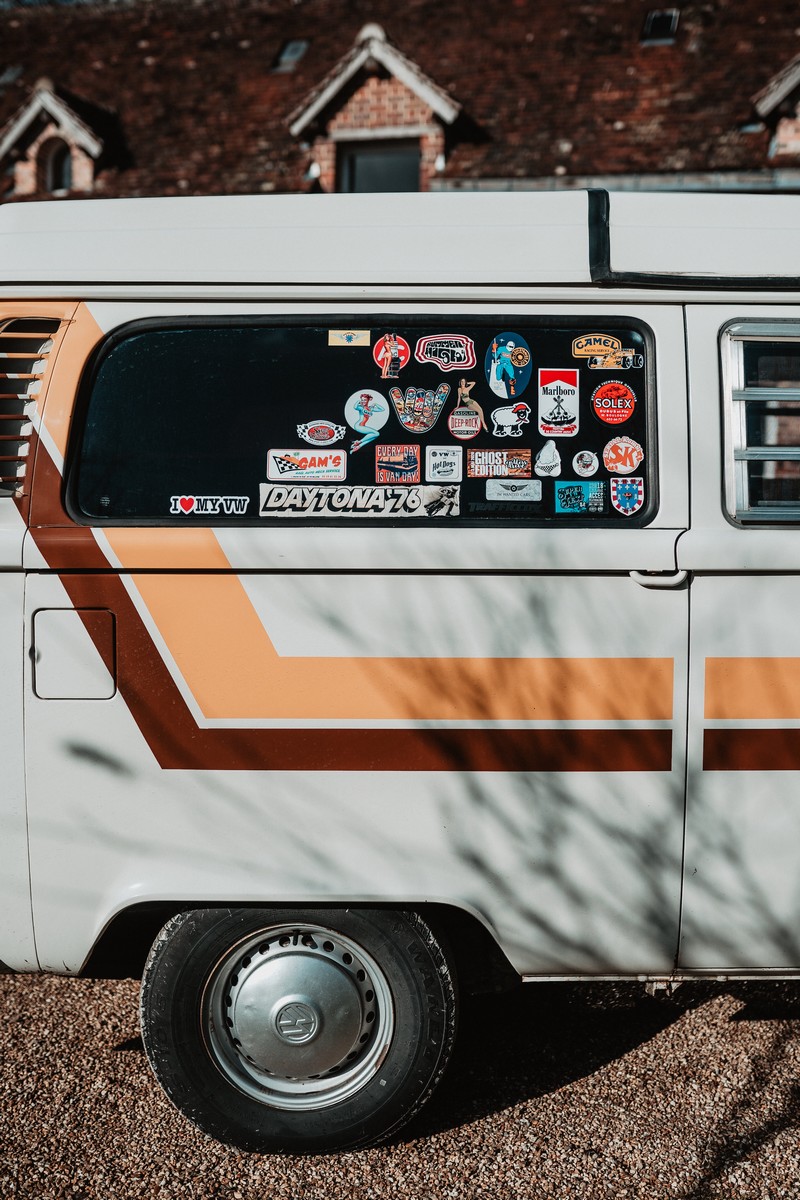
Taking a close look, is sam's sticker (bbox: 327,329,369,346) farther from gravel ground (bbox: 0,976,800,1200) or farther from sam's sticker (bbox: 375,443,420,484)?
gravel ground (bbox: 0,976,800,1200)

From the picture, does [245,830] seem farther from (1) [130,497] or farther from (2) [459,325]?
(2) [459,325]

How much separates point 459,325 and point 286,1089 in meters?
2.36

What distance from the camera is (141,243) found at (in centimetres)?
263

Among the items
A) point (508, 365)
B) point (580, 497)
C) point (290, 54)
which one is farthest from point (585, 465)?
point (290, 54)

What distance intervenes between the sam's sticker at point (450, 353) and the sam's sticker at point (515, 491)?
36cm

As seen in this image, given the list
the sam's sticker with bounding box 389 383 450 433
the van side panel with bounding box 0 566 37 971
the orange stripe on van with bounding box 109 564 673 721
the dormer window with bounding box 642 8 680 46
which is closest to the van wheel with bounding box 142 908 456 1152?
the van side panel with bounding box 0 566 37 971

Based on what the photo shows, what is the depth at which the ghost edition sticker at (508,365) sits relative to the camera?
2.62 metres

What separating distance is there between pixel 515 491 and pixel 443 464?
0.22 meters

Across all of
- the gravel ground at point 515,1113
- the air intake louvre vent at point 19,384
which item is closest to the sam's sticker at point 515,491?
the air intake louvre vent at point 19,384

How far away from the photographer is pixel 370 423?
2609 mm

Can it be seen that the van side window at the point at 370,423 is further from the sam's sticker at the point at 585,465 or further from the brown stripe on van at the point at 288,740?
the brown stripe on van at the point at 288,740

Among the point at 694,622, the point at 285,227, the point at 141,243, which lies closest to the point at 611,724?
the point at 694,622

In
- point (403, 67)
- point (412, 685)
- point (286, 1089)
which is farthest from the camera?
point (403, 67)

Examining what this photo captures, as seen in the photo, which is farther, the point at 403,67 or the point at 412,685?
the point at 403,67
